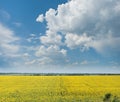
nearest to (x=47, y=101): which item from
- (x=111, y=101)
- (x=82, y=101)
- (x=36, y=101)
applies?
(x=36, y=101)

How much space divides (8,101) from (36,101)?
210 centimetres

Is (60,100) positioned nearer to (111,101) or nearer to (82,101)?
(82,101)

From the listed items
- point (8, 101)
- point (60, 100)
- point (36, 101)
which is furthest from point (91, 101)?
point (8, 101)

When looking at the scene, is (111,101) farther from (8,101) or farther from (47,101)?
(8,101)

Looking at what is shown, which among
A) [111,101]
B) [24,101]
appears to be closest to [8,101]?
[24,101]

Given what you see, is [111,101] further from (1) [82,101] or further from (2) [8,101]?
(2) [8,101]

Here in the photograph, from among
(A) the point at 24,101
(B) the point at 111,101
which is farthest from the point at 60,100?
(B) the point at 111,101

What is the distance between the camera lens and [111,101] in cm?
1825

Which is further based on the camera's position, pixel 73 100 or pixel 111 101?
pixel 73 100

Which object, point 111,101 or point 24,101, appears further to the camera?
point 24,101

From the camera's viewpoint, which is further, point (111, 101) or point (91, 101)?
point (91, 101)

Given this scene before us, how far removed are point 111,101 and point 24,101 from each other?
7.24m

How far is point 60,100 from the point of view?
22.7 m

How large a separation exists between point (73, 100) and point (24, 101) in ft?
12.4
